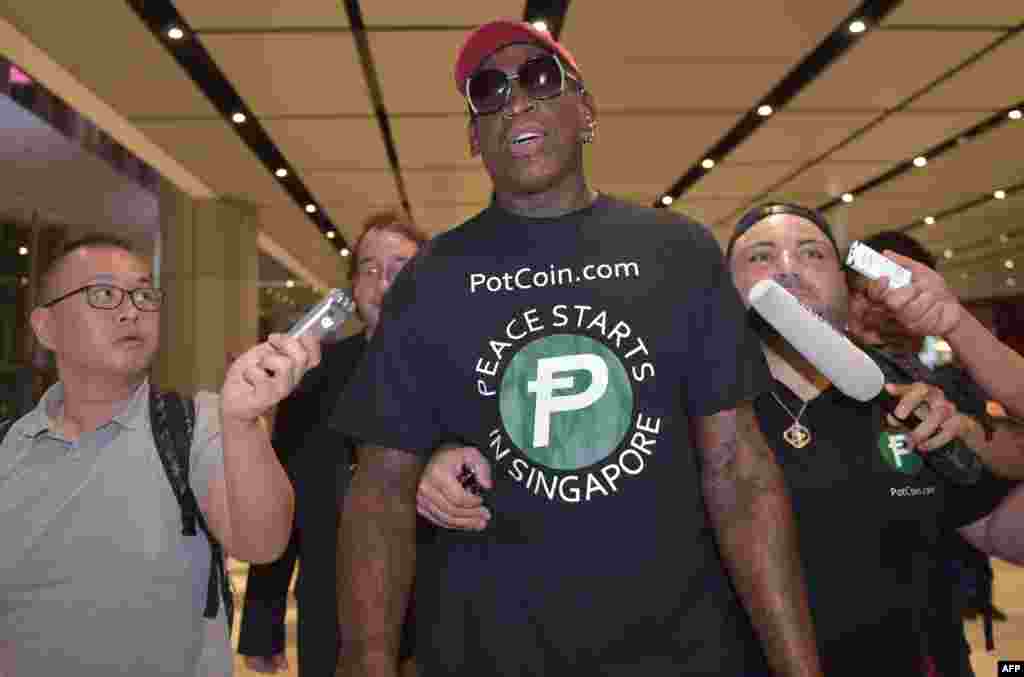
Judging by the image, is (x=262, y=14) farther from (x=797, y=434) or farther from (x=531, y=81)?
(x=797, y=434)

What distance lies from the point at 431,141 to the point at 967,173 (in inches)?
220

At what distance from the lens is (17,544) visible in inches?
74.4

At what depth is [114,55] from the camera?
577cm

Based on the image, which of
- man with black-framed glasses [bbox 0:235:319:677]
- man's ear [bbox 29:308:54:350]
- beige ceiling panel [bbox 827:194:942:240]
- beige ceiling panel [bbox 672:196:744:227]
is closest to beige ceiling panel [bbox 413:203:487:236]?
beige ceiling panel [bbox 672:196:744:227]

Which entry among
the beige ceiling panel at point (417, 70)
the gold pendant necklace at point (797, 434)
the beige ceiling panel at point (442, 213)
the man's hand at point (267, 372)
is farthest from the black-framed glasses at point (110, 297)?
the beige ceiling panel at point (442, 213)

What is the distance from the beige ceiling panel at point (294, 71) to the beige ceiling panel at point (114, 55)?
379 mm

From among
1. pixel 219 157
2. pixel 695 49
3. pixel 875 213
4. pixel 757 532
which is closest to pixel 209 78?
pixel 219 157

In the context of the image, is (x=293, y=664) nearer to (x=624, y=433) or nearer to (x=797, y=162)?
(x=624, y=433)

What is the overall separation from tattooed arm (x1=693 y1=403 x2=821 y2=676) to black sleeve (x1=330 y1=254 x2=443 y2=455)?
44cm

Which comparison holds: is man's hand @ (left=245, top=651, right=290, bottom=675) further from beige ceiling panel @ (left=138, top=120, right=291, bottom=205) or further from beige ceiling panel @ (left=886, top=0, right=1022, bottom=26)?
beige ceiling panel @ (left=138, top=120, right=291, bottom=205)

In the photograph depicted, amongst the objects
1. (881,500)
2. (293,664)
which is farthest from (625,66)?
(881,500)

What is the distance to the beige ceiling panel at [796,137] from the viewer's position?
7289 mm

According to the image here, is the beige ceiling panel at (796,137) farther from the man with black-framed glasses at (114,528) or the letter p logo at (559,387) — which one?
the letter p logo at (559,387)

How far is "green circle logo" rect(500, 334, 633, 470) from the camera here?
4.47ft
